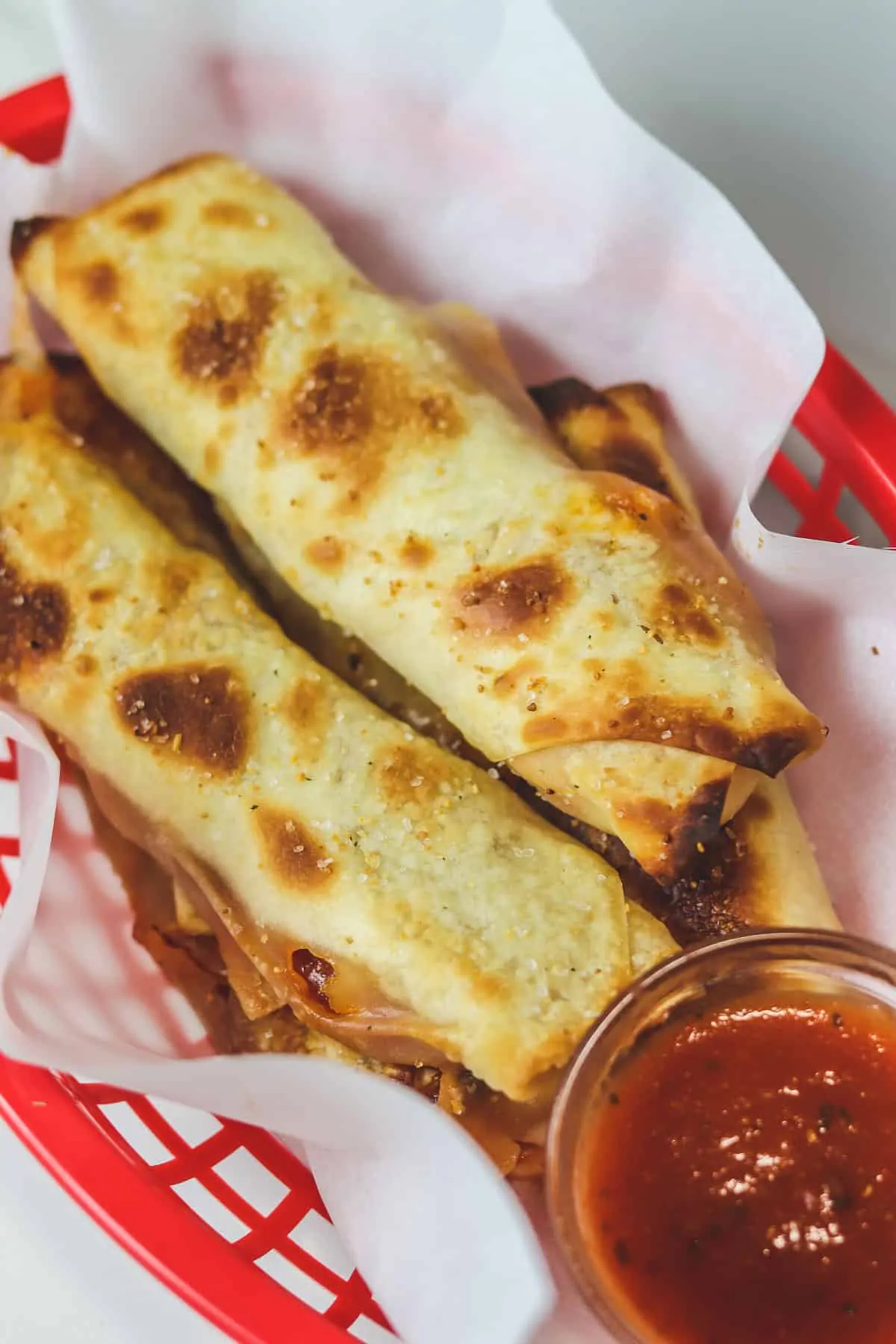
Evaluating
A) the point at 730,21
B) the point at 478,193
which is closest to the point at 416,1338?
the point at 478,193

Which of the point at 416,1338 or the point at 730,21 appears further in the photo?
the point at 730,21

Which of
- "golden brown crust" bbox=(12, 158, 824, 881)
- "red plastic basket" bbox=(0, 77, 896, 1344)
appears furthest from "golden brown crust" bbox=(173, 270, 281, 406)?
"red plastic basket" bbox=(0, 77, 896, 1344)

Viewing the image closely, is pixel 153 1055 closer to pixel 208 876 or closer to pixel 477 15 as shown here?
pixel 208 876

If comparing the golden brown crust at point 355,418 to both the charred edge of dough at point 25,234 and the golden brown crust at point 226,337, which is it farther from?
the charred edge of dough at point 25,234

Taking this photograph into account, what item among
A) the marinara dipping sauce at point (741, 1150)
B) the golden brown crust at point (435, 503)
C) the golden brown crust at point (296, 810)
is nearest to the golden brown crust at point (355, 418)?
the golden brown crust at point (435, 503)

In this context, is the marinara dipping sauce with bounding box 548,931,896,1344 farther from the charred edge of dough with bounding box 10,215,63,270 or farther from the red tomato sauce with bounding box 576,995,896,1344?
the charred edge of dough with bounding box 10,215,63,270

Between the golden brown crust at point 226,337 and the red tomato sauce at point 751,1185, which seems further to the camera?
the golden brown crust at point 226,337

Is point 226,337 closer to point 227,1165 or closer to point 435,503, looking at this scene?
point 435,503
